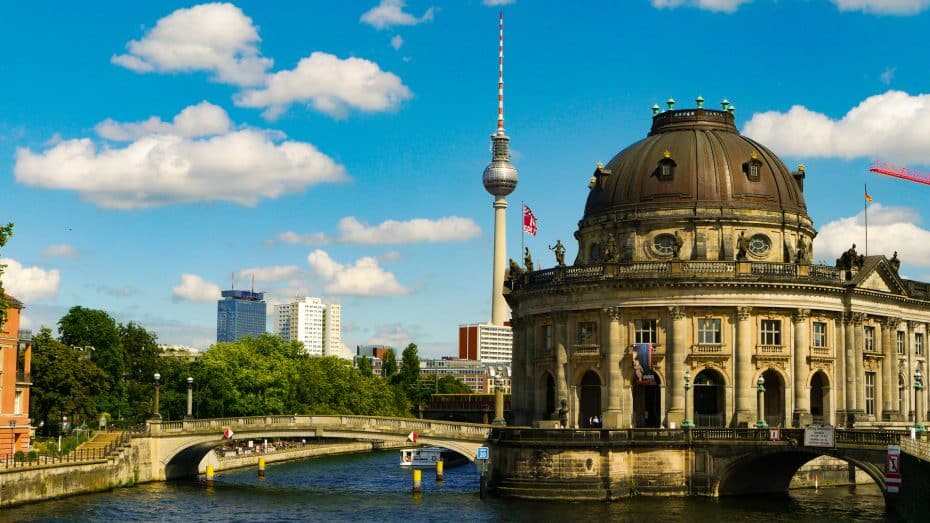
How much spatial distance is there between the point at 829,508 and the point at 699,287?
1791cm

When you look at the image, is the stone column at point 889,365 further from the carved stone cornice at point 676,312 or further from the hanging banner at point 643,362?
the hanging banner at point 643,362

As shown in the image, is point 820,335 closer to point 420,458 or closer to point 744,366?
point 744,366

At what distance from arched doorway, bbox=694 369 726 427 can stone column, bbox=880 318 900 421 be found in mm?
14712

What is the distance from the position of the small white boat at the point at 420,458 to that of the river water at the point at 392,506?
21.9 m

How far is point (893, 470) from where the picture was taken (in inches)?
2948

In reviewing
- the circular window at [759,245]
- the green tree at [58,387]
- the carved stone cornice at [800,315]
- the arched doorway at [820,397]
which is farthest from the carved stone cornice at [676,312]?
the green tree at [58,387]

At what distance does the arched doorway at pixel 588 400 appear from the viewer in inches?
3989

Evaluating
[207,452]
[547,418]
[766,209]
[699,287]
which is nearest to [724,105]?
[766,209]

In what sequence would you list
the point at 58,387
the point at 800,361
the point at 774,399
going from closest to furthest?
the point at 800,361
the point at 774,399
the point at 58,387

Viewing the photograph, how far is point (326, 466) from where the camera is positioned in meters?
132

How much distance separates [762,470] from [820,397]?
39.3 feet

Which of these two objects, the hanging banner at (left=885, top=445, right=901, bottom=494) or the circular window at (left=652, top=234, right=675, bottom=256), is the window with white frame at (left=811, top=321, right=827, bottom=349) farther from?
the hanging banner at (left=885, top=445, right=901, bottom=494)

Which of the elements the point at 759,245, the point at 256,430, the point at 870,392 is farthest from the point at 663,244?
the point at 256,430

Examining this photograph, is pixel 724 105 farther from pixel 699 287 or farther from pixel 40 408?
pixel 40 408
